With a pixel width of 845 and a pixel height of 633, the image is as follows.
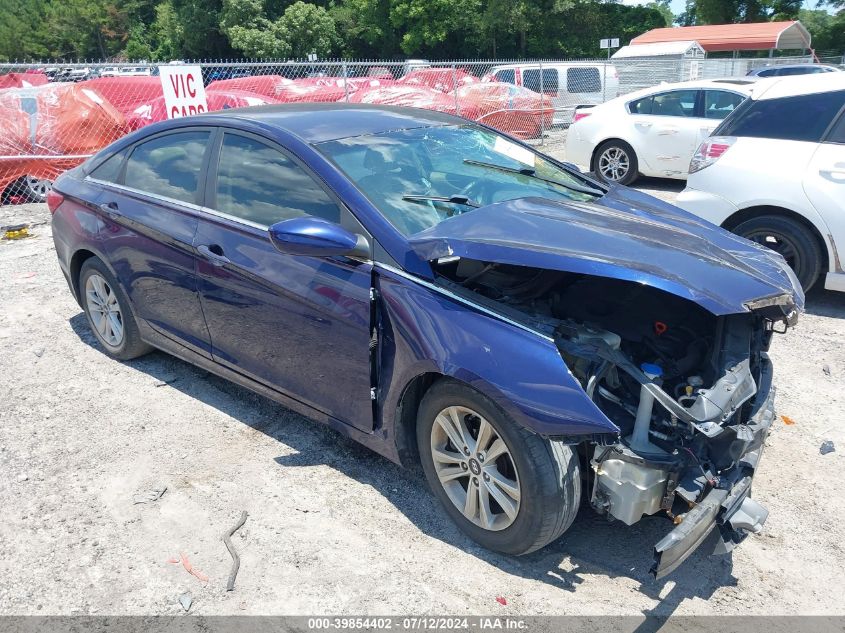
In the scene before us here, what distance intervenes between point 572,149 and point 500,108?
480cm

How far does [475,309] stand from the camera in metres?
2.85

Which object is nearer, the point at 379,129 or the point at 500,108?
the point at 379,129

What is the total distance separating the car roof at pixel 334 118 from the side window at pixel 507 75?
568 inches

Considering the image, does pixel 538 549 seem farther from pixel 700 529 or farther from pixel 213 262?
pixel 213 262

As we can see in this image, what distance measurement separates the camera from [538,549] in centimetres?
290

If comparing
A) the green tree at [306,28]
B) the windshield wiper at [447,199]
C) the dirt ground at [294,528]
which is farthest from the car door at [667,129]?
the green tree at [306,28]

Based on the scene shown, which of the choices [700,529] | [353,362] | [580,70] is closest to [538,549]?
[700,529]

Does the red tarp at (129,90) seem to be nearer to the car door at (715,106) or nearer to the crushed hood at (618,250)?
the car door at (715,106)

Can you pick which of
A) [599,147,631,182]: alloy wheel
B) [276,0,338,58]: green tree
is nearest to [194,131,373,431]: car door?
[599,147,631,182]: alloy wheel

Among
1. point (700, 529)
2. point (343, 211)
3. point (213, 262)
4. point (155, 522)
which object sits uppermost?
point (343, 211)

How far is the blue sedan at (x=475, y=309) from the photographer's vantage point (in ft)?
8.79

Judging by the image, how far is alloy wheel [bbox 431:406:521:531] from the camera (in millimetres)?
2836

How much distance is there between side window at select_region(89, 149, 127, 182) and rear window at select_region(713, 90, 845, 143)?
184 inches

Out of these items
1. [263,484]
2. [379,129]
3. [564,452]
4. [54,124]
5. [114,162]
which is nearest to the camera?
[564,452]
